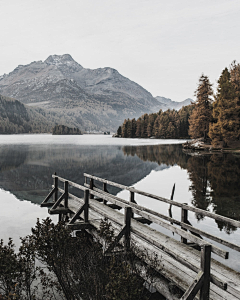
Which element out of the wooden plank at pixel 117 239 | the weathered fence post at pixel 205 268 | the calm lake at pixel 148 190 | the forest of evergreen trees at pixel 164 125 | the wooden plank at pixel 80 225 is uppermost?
the forest of evergreen trees at pixel 164 125

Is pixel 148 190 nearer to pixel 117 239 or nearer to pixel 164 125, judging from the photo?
pixel 117 239

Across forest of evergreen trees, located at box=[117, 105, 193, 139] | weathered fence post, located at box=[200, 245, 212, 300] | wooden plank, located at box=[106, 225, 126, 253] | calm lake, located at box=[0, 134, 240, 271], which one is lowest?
calm lake, located at box=[0, 134, 240, 271]

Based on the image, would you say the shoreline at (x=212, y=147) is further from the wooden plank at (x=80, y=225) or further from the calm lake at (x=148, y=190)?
the wooden plank at (x=80, y=225)

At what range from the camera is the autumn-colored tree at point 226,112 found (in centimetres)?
5534

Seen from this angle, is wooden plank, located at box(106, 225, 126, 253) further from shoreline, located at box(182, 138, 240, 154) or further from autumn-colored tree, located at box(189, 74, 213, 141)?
autumn-colored tree, located at box(189, 74, 213, 141)

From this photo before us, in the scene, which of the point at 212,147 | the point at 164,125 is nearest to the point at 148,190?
the point at 212,147

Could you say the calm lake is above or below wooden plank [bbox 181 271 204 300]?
below

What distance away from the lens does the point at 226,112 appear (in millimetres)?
55938

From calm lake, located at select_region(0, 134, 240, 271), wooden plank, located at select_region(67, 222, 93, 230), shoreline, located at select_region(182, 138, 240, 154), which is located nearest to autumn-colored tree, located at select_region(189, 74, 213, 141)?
shoreline, located at select_region(182, 138, 240, 154)

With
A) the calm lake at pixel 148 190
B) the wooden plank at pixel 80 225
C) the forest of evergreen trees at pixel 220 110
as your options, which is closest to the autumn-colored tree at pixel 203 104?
the forest of evergreen trees at pixel 220 110

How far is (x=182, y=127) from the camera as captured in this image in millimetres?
133500

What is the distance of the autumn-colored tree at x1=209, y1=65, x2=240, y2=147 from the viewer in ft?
182

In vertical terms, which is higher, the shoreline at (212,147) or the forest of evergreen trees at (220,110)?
the forest of evergreen trees at (220,110)

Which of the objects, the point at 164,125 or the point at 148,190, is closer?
the point at 148,190
